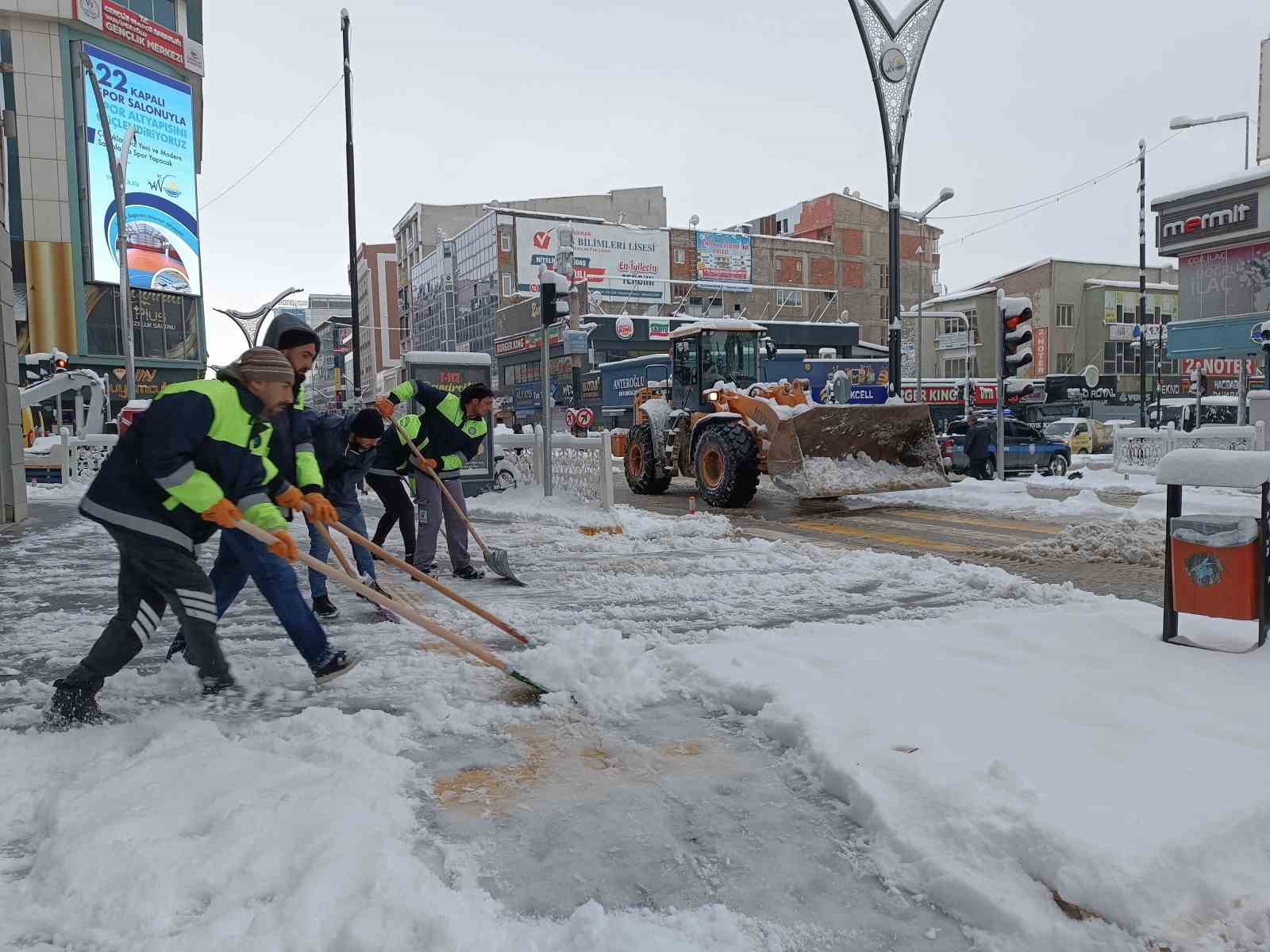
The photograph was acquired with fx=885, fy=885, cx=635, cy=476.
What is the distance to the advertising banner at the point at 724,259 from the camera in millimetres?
58250

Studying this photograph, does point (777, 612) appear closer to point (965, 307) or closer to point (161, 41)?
point (161, 41)

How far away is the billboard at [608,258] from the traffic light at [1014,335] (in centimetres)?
4043

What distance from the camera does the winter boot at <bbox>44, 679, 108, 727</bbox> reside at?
353cm

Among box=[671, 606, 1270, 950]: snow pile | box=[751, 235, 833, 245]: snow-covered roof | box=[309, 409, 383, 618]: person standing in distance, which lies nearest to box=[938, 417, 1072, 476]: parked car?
box=[671, 606, 1270, 950]: snow pile

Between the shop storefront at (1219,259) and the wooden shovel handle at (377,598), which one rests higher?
the shop storefront at (1219,259)

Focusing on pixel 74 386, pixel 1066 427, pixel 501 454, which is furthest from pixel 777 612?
pixel 1066 427

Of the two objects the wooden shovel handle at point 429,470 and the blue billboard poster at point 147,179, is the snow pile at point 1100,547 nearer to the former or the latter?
the wooden shovel handle at point 429,470

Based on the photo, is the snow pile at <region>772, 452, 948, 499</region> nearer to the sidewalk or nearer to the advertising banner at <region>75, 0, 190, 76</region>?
the sidewalk

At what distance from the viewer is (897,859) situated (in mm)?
2484

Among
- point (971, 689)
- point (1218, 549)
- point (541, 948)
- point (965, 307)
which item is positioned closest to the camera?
point (541, 948)

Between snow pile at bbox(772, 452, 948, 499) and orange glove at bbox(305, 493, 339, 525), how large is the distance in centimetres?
744

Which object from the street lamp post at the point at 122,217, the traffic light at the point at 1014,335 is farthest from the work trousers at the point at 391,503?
the street lamp post at the point at 122,217

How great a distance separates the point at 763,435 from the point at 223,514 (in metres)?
8.82

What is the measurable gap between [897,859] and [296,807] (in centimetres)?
175
